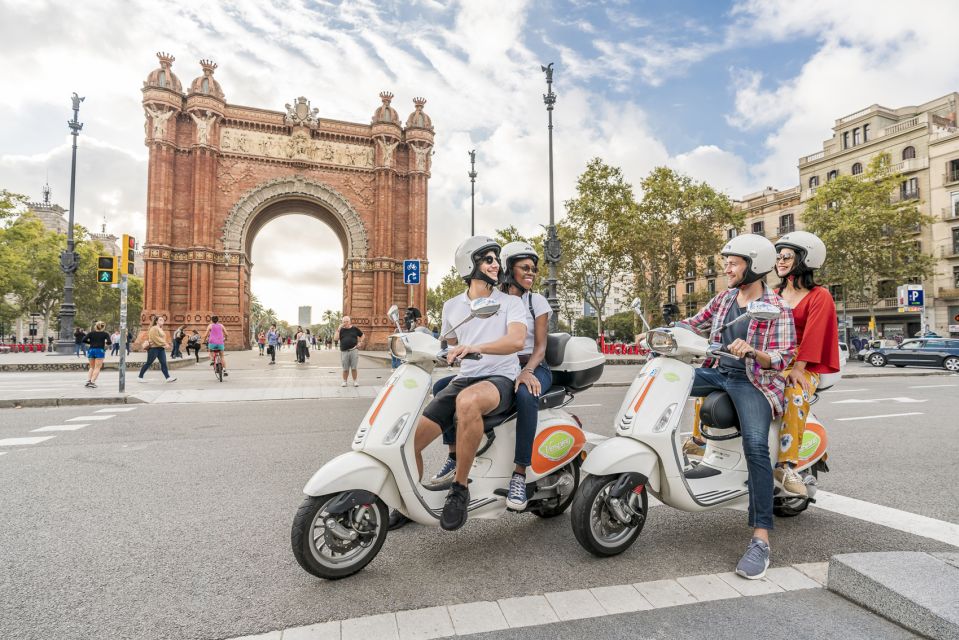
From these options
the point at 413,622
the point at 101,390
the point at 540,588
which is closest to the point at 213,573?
the point at 413,622

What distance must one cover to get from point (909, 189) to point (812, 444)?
153 feet

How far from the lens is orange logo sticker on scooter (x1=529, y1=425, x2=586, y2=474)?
336 cm

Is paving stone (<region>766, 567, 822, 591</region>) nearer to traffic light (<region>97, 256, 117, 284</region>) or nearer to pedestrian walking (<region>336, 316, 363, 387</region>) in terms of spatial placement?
pedestrian walking (<region>336, 316, 363, 387</region>)

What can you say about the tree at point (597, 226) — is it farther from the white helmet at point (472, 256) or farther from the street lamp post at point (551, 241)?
the white helmet at point (472, 256)

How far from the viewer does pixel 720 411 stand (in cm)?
325

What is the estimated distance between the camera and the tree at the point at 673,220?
101 ft

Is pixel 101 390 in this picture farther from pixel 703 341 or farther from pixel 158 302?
pixel 158 302

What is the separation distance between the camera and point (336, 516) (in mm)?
2703

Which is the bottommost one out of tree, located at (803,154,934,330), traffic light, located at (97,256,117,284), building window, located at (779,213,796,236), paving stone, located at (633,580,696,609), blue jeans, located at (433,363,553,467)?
paving stone, located at (633,580,696,609)

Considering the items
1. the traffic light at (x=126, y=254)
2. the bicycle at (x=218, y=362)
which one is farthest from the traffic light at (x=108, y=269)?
the bicycle at (x=218, y=362)

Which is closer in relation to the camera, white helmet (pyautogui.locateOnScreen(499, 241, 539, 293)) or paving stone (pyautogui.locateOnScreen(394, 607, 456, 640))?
paving stone (pyautogui.locateOnScreen(394, 607, 456, 640))

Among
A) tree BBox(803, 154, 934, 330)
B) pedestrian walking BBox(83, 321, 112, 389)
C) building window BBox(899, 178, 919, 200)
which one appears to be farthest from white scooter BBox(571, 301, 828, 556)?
building window BBox(899, 178, 919, 200)

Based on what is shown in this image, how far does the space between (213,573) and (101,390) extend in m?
11.2

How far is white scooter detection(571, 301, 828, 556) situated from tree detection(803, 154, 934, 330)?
109 feet
